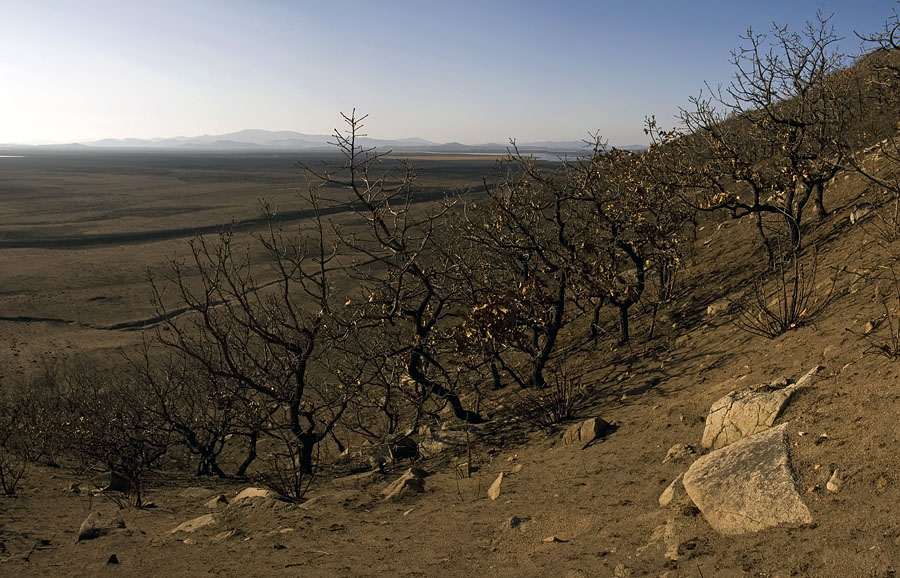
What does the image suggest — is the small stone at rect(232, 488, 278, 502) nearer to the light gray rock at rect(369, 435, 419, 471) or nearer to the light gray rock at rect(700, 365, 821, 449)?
the light gray rock at rect(369, 435, 419, 471)

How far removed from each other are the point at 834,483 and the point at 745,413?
1.05 meters

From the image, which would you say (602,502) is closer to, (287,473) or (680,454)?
(680,454)

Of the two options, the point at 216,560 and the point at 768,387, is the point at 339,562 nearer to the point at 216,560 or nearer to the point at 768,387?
the point at 216,560

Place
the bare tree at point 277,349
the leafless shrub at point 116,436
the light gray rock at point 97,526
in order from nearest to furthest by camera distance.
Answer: the light gray rock at point 97,526, the bare tree at point 277,349, the leafless shrub at point 116,436

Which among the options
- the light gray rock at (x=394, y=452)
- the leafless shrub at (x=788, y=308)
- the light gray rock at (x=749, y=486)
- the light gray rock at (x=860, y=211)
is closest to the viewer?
the light gray rock at (x=749, y=486)

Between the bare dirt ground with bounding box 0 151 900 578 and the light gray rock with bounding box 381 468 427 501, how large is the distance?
0.33 ft

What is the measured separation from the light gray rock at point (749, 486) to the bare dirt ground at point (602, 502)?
0.22 feet

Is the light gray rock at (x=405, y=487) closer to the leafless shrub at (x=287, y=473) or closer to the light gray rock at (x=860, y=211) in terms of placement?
the leafless shrub at (x=287, y=473)

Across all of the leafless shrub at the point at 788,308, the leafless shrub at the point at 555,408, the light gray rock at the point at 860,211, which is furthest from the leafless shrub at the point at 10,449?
the light gray rock at the point at 860,211

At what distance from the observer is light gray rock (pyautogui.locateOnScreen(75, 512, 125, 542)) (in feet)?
14.8

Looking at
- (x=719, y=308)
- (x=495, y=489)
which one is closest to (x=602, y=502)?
(x=495, y=489)

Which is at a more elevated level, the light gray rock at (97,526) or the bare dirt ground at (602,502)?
the bare dirt ground at (602,502)

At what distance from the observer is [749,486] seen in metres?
3.02

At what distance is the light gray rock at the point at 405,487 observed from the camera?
479 centimetres
